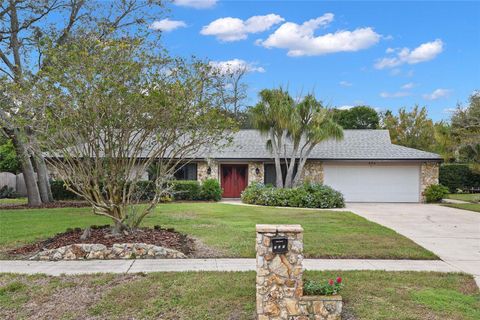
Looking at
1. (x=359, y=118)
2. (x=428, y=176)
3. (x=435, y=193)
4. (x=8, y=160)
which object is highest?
(x=359, y=118)

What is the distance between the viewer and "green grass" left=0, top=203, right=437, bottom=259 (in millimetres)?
7305

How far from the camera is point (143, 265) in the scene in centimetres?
624

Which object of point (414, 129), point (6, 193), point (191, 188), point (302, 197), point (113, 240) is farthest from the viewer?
point (414, 129)

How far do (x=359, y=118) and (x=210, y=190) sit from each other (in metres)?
31.4

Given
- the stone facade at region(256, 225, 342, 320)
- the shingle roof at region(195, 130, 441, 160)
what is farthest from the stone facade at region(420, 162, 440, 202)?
the stone facade at region(256, 225, 342, 320)

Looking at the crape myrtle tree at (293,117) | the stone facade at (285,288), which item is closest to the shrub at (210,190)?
the crape myrtle tree at (293,117)

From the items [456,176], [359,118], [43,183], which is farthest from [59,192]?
[359,118]

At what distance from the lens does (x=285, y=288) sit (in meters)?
4.25

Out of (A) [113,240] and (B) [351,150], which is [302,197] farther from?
(A) [113,240]

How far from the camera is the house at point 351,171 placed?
19766 mm

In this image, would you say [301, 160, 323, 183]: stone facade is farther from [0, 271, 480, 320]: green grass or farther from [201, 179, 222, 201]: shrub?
[0, 271, 480, 320]: green grass

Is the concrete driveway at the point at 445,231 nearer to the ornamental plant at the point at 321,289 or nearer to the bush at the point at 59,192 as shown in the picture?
the ornamental plant at the point at 321,289

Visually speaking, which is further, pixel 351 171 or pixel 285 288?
pixel 351 171

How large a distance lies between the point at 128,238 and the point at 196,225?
276cm
